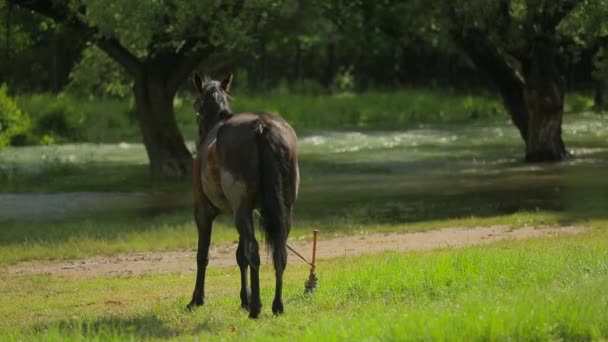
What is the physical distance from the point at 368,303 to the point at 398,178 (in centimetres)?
1963

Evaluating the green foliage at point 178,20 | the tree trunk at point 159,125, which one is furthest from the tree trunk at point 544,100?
the tree trunk at point 159,125

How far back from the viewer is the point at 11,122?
41.1m

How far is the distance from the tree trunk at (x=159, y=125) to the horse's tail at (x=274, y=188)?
19.2m

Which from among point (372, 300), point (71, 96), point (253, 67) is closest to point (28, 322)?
point (372, 300)

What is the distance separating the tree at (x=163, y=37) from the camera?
88.8 ft

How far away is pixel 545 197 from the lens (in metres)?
→ 25.5

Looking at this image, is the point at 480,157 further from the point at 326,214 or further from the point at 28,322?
the point at 28,322

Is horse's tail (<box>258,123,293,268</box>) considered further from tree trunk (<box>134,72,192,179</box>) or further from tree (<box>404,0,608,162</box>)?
tree trunk (<box>134,72,192,179</box>)

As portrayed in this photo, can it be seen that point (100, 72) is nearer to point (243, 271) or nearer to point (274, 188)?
point (243, 271)

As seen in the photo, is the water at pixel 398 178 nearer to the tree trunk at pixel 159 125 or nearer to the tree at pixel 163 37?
the tree trunk at pixel 159 125

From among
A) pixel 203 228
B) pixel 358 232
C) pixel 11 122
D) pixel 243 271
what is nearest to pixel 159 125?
pixel 358 232

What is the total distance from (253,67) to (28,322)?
57.2m

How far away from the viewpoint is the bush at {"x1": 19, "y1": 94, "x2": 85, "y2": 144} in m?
44.4

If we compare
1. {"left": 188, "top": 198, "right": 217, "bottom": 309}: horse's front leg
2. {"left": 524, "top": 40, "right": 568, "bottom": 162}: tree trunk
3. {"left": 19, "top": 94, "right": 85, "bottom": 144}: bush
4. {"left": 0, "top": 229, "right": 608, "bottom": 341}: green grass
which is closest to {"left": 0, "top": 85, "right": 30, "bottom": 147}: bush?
{"left": 19, "top": 94, "right": 85, "bottom": 144}: bush
